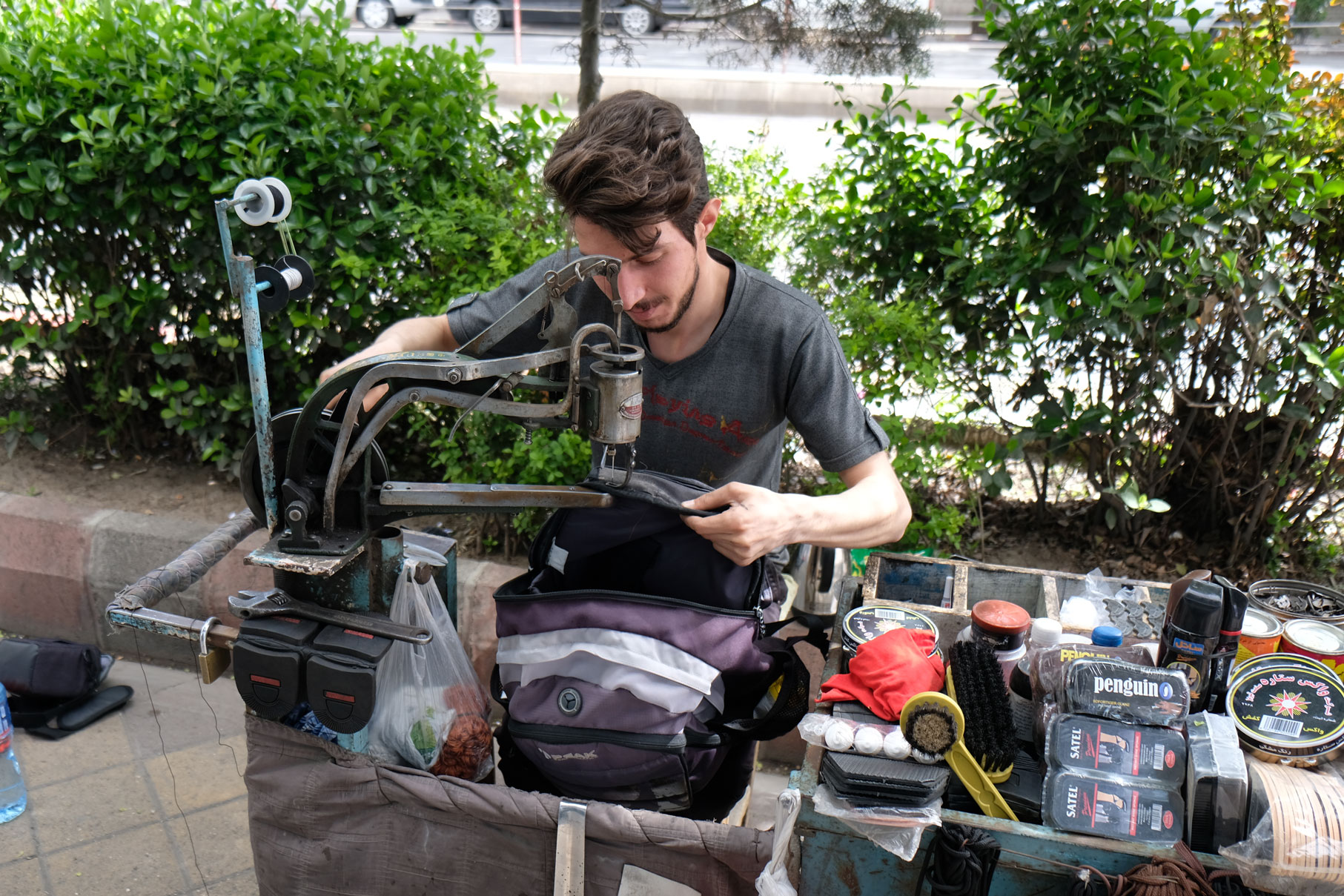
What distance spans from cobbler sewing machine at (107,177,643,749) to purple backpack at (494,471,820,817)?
16cm

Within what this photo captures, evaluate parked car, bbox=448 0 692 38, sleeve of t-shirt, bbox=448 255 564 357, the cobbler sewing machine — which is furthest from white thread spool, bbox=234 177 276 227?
parked car, bbox=448 0 692 38

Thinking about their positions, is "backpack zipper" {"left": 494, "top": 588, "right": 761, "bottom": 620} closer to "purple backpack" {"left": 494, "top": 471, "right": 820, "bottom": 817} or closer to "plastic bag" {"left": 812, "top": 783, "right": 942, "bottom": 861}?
"purple backpack" {"left": 494, "top": 471, "right": 820, "bottom": 817}

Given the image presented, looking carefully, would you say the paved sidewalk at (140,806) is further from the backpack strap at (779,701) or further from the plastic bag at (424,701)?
the backpack strap at (779,701)

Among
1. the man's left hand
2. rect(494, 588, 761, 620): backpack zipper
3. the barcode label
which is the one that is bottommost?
the barcode label

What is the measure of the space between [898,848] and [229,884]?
72.1 inches

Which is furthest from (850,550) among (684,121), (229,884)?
(229,884)

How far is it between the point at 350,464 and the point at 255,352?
23cm

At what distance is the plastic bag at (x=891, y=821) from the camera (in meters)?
1.44

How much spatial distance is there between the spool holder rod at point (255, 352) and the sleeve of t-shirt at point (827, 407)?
0.96 metres

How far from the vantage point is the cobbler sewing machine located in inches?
60.2

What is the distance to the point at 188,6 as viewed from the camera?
3203mm

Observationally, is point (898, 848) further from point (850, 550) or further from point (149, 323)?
point (149, 323)

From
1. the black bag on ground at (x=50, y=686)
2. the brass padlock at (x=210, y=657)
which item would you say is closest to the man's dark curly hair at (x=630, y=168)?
the brass padlock at (x=210, y=657)

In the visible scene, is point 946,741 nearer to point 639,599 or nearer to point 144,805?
point 639,599
